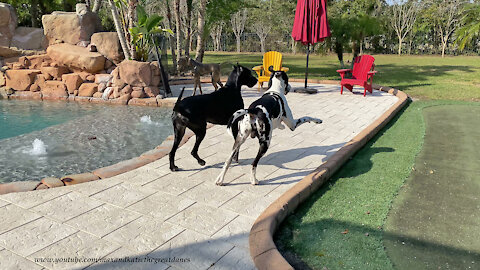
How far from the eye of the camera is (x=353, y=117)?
7168 millimetres

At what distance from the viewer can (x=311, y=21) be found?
9.22m

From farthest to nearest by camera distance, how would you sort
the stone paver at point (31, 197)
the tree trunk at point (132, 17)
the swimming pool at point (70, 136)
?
1. the tree trunk at point (132, 17)
2. the swimming pool at point (70, 136)
3. the stone paver at point (31, 197)

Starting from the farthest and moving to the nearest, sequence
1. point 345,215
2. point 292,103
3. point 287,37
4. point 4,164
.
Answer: point 287,37 → point 292,103 → point 4,164 → point 345,215

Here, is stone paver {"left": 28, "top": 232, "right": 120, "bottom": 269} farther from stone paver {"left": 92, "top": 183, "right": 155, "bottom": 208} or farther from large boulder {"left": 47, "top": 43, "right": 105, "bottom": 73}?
large boulder {"left": 47, "top": 43, "right": 105, "bottom": 73}

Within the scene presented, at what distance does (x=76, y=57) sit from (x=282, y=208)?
8.38m

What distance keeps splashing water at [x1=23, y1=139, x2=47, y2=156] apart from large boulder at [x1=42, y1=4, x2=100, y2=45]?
529 cm

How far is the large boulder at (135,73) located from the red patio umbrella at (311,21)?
13.5 feet

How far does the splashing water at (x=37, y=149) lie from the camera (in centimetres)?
527

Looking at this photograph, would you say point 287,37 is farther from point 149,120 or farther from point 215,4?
point 149,120

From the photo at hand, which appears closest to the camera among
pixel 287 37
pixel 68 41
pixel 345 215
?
pixel 345 215

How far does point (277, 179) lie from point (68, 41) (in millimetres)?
8732

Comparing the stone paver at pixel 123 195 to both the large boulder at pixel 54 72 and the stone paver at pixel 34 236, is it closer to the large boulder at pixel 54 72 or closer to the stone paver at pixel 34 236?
the stone paver at pixel 34 236

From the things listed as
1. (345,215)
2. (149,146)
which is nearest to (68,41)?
(149,146)

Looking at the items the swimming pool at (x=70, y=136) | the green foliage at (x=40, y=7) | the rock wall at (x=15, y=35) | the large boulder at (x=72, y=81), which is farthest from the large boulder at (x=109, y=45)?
the green foliage at (x=40, y=7)
